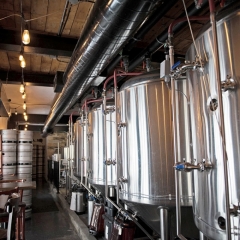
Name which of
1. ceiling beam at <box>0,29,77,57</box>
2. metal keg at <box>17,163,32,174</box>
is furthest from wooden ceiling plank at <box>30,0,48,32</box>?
metal keg at <box>17,163,32,174</box>

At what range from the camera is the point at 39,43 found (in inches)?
132

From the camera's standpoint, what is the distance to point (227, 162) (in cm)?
124

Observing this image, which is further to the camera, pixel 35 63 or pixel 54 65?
pixel 54 65

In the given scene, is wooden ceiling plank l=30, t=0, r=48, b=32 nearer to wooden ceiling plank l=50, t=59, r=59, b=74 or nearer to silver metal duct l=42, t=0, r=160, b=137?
silver metal duct l=42, t=0, r=160, b=137

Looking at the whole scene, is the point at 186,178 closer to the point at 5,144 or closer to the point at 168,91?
the point at 168,91

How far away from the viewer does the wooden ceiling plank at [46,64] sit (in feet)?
14.4

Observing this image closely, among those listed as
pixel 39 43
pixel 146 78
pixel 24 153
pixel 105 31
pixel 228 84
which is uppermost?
pixel 39 43

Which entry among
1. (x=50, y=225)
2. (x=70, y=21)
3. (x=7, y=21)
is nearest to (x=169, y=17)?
(x=70, y=21)

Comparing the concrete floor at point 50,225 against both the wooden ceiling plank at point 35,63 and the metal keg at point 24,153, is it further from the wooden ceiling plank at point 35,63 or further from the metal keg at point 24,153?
the wooden ceiling plank at point 35,63

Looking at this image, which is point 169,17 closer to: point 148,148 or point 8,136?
point 148,148

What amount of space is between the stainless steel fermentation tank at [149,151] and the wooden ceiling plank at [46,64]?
2.33 meters

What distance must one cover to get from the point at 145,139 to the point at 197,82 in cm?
98

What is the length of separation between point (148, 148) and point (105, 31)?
3.57 ft

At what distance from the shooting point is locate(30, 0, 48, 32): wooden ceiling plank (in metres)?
2.74
